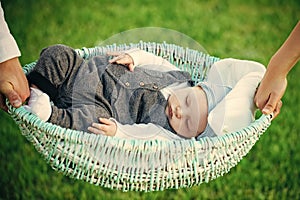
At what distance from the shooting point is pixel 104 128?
1.52 m

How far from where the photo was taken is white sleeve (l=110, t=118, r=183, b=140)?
1.57m

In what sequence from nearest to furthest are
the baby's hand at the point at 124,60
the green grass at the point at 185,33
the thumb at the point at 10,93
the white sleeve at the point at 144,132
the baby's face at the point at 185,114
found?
the thumb at the point at 10,93 → the white sleeve at the point at 144,132 → the baby's face at the point at 185,114 → the baby's hand at the point at 124,60 → the green grass at the point at 185,33

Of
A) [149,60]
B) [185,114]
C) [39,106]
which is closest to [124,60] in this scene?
[149,60]

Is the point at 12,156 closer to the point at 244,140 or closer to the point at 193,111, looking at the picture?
the point at 193,111

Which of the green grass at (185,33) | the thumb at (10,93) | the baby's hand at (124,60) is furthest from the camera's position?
the green grass at (185,33)

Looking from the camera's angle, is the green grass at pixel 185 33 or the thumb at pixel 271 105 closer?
the thumb at pixel 271 105

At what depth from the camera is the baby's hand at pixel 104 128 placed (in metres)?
1.52

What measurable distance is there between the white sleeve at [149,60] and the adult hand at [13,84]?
45 centimetres

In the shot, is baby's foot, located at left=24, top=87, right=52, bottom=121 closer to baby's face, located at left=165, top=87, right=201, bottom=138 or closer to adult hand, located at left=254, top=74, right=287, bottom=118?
baby's face, located at left=165, top=87, right=201, bottom=138

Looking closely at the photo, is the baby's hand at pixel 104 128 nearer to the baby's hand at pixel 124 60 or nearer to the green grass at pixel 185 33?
the baby's hand at pixel 124 60

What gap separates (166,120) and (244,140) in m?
0.33

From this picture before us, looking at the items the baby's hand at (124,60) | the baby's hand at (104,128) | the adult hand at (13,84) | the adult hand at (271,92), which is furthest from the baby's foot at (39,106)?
the adult hand at (271,92)

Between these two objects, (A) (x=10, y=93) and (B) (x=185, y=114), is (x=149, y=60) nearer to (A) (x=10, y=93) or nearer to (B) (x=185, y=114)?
(B) (x=185, y=114)

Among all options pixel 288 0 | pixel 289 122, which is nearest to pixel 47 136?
pixel 289 122
